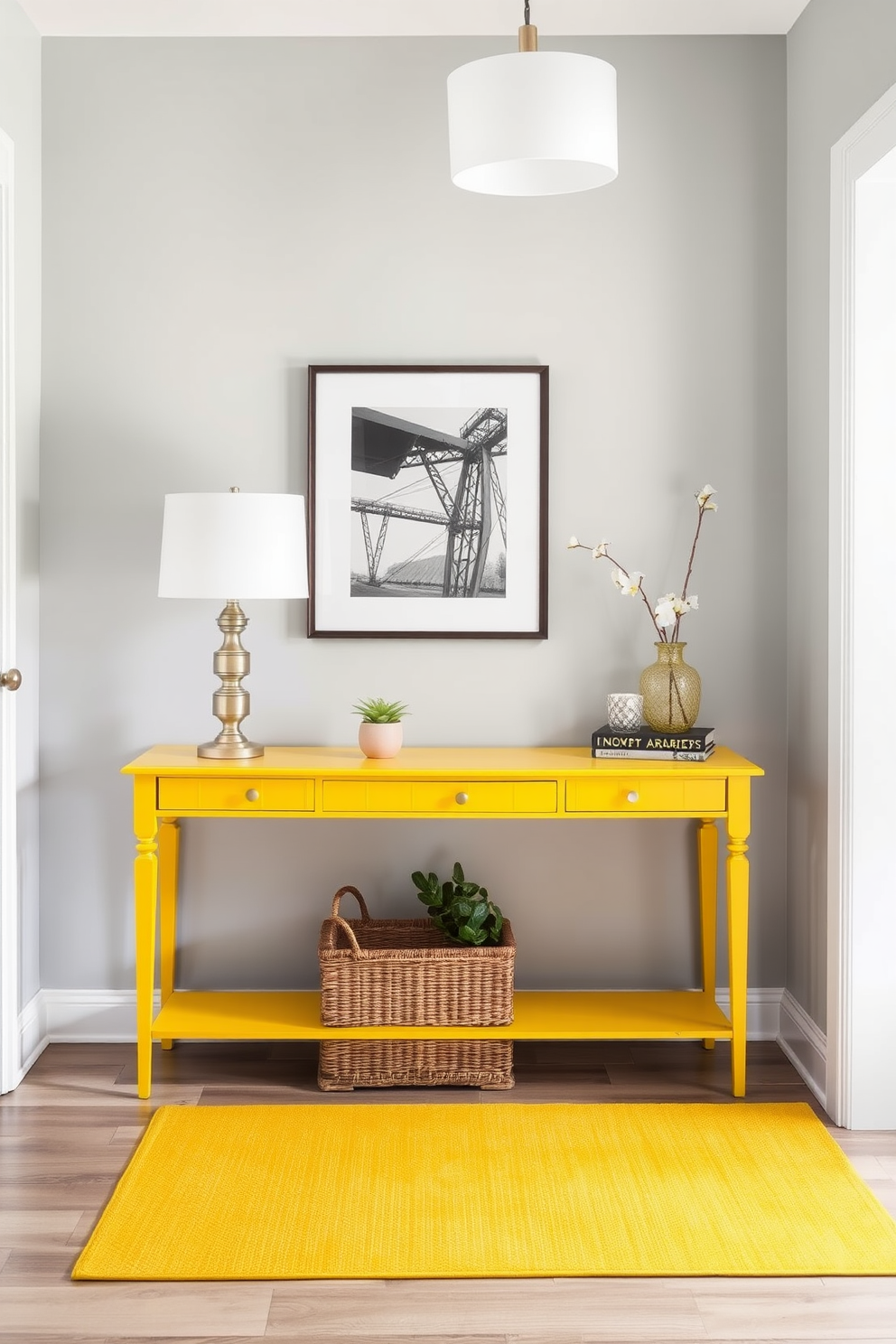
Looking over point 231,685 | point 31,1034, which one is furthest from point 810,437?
point 31,1034

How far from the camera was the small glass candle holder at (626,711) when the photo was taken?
2938mm

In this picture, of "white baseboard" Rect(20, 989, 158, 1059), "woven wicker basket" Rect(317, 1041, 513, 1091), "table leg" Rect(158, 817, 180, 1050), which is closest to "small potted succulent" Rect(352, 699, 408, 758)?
"table leg" Rect(158, 817, 180, 1050)

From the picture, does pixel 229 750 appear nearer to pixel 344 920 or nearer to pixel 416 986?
pixel 344 920

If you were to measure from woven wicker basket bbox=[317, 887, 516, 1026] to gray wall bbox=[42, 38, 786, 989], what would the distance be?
0.39 m

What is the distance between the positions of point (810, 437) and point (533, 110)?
47.3 inches

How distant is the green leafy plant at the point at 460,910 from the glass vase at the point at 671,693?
0.64 m

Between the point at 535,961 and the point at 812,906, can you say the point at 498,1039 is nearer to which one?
the point at 535,961

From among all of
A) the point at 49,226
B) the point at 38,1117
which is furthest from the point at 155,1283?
the point at 49,226

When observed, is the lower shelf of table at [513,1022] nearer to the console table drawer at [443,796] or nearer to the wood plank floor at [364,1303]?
the wood plank floor at [364,1303]

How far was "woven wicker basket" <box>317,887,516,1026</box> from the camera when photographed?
274 cm

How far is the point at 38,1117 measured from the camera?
264 centimetres

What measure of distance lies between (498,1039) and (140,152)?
254 centimetres

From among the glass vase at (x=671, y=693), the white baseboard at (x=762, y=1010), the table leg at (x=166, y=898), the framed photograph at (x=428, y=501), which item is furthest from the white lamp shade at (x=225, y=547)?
the white baseboard at (x=762, y=1010)

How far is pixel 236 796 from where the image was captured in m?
2.71
